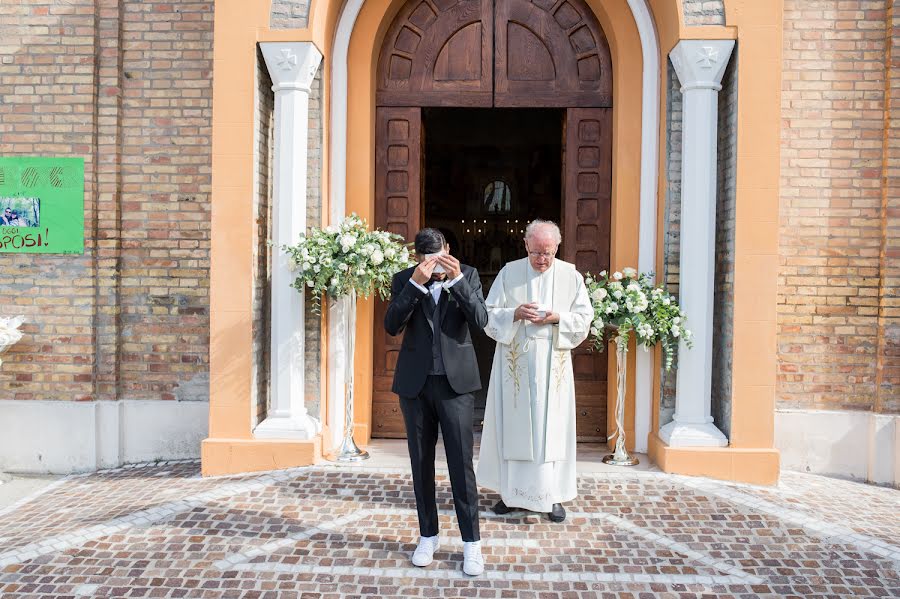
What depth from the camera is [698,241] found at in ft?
19.0

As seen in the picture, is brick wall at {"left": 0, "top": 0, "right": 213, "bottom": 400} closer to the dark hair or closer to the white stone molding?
the white stone molding

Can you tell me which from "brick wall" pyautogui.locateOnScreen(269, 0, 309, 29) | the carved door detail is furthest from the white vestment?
"brick wall" pyautogui.locateOnScreen(269, 0, 309, 29)

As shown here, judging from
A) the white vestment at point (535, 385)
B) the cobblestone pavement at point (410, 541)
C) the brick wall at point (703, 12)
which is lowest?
the cobblestone pavement at point (410, 541)

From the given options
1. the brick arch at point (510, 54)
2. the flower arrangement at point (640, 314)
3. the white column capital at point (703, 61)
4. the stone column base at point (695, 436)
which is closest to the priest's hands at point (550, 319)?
the flower arrangement at point (640, 314)

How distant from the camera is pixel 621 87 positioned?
252 inches

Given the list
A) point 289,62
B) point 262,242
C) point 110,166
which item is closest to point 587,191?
point 289,62

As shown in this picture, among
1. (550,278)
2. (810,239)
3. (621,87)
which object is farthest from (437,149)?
(550,278)

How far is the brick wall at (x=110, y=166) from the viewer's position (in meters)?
6.51

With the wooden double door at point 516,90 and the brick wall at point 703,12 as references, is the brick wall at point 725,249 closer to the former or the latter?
the brick wall at point 703,12

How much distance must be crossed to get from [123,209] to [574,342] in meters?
4.51

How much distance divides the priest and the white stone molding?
1758 millimetres

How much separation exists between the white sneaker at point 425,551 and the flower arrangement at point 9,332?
14.4 ft

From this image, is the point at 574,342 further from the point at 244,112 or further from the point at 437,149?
the point at 437,149

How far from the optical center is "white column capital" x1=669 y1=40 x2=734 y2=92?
5.72 metres
